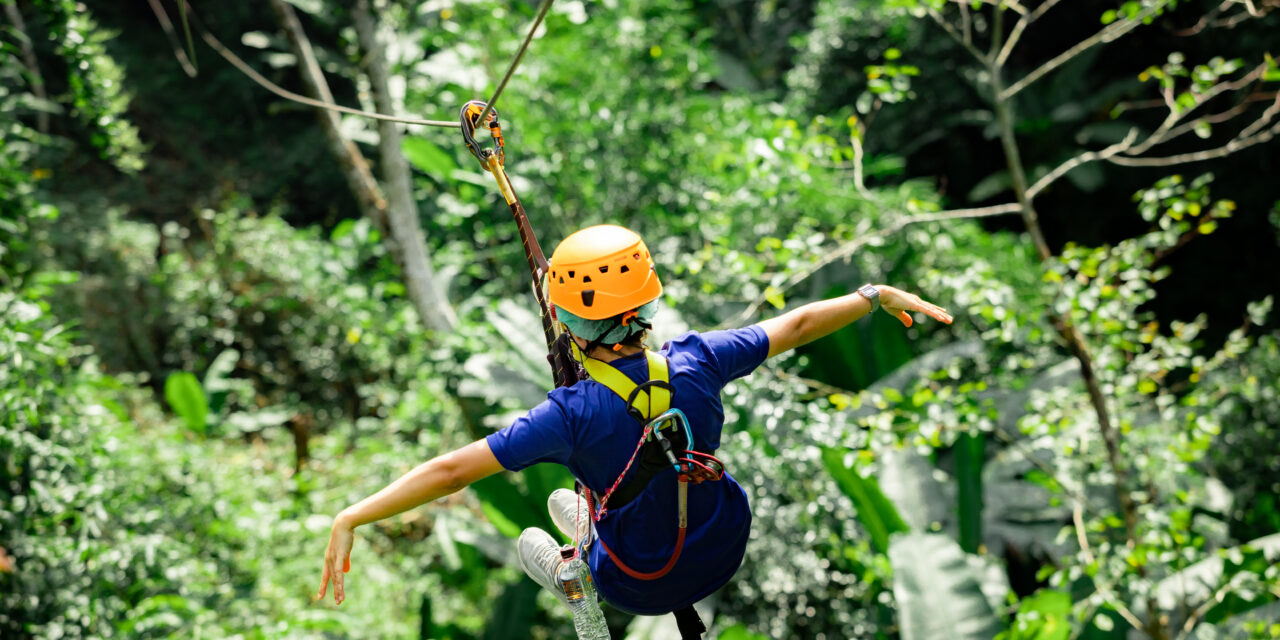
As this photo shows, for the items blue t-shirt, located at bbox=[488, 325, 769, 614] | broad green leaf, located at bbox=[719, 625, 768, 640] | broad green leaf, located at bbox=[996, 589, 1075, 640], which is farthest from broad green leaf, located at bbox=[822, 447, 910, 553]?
blue t-shirt, located at bbox=[488, 325, 769, 614]

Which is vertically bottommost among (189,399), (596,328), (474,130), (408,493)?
(189,399)

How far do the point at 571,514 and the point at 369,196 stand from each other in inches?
143

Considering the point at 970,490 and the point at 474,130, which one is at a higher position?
the point at 474,130

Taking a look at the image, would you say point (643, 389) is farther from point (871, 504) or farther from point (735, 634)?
point (871, 504)

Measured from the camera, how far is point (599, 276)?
154 centimetres

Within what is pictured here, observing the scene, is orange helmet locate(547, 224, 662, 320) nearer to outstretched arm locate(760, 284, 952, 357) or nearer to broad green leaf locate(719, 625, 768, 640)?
outstretched arm locate(760, 284, 952, 357)

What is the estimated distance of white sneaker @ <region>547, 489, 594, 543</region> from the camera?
5.67 ft

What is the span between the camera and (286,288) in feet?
24.8

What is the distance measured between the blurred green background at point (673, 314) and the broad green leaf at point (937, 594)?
0.04 ft

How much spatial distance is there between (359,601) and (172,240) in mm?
5323

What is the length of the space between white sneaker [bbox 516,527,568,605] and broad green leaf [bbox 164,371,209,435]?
5426 millimetres

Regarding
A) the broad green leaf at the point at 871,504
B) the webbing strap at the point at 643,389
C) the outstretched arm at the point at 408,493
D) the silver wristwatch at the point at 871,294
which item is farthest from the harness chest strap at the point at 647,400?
the broad green leaf at the point at 871,504

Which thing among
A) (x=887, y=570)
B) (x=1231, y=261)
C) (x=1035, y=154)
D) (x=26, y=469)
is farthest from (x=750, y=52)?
(x=26, y=469)

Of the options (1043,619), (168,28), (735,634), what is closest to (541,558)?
(735,634)
